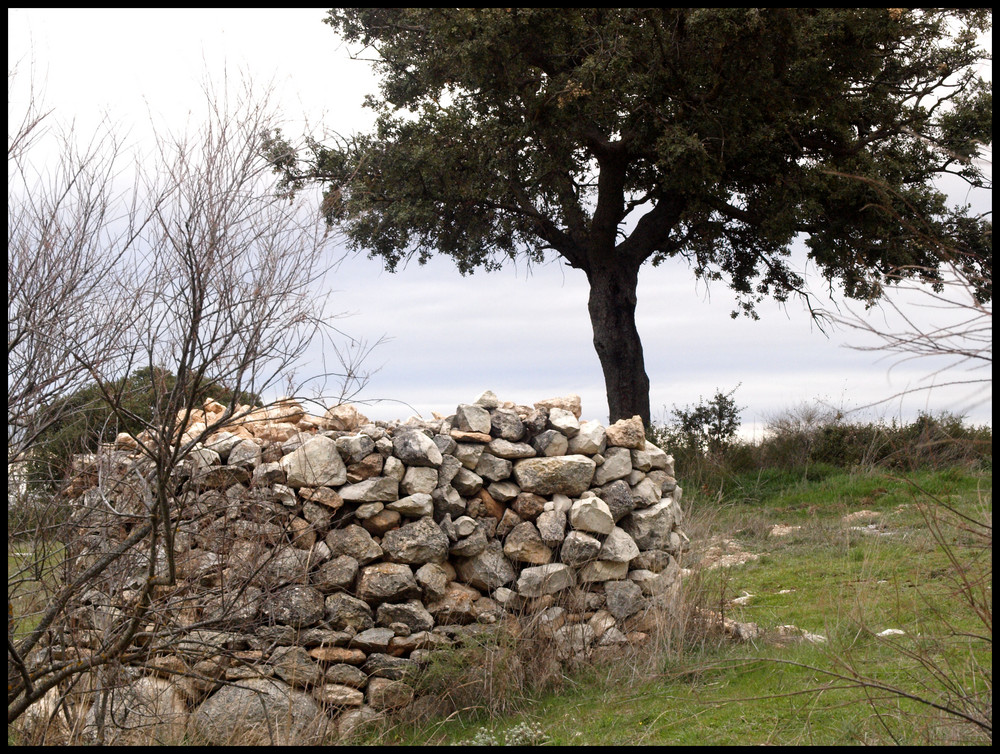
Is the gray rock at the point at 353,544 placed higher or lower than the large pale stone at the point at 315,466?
lower

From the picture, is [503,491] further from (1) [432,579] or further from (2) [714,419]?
(2) [714,419]

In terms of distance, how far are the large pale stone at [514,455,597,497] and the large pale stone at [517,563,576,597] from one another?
607mm

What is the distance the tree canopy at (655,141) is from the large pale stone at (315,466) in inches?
289

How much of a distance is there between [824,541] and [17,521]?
860 cm

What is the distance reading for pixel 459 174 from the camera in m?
14.2

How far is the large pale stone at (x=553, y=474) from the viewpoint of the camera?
669 cm

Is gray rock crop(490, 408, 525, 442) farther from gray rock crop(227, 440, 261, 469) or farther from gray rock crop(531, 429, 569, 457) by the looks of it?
gray rock crop(227, 440, 261, 469)

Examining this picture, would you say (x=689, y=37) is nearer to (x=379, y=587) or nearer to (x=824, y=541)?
(x=824, y=541)

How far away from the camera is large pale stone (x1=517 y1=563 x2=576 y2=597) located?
254 inches

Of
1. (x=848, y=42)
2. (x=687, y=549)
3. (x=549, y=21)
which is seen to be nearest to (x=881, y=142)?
(x=848, y=42)

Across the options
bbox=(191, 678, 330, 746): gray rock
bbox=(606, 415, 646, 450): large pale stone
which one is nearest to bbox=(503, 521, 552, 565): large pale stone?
bbox=(606, 415, 646, 450): large pale stone

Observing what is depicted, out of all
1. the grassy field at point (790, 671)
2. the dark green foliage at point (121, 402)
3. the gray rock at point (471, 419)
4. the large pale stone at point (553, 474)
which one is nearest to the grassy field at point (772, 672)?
the grassy field at point (790, 671)

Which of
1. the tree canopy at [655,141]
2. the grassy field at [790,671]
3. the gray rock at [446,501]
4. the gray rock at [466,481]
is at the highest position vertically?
the tree canopy at [655,141]

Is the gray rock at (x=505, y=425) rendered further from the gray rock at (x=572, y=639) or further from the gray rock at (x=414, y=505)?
the gray rock at (x=572, y=639)
